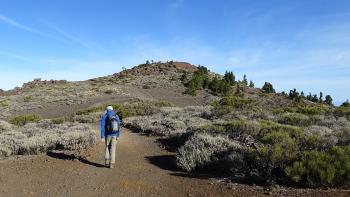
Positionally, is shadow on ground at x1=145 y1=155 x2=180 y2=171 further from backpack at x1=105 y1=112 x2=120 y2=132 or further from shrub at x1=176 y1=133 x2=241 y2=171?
backpack at x1=105 y1=112 x2=120 y2=132

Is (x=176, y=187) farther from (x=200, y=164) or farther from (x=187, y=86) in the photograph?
(x=187, y=86)

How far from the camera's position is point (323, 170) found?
9.50 m

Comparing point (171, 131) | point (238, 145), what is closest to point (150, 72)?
point (171, 131)

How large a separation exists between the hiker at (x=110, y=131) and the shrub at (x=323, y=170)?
5.05m

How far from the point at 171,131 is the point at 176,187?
7.27m

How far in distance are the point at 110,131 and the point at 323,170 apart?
5945mm

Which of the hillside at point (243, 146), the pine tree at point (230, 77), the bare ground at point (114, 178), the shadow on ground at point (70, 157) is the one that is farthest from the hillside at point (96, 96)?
the bare ground at point (114, 178)

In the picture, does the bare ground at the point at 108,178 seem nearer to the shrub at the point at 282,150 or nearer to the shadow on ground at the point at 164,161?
the shadow on ground at the point at 164,161

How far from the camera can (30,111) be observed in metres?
40.8

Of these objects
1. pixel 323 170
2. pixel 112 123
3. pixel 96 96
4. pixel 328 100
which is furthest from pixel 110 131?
pixel 328 100

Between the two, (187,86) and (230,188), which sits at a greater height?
(187,86)

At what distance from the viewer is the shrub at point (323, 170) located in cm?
949

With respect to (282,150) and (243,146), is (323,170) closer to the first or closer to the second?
(282,150)

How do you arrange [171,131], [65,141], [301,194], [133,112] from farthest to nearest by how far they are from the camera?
[133,112] → [171,131] → [65,141] → [301,194]
